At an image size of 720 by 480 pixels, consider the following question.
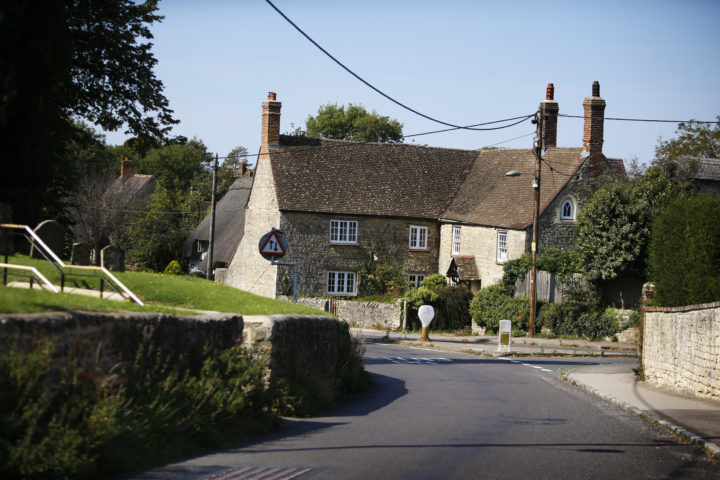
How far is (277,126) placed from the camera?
4316 cm

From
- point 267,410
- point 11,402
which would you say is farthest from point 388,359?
point 11,402

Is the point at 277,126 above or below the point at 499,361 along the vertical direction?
above

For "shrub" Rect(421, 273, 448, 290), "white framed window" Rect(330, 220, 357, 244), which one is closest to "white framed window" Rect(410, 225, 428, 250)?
"shrub" Rect(421, 273, 448, 290)

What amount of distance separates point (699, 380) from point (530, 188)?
2426cm

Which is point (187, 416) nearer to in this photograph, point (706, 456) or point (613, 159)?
point (706, 456)

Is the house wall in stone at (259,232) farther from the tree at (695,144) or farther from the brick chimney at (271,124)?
the tree at (695,144)

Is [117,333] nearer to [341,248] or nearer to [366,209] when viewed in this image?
[341,248]

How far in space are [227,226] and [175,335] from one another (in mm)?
45553

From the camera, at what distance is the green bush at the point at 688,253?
18.3m

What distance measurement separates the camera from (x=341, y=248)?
42.7 m

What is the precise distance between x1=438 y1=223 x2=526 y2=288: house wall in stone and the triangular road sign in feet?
64.5

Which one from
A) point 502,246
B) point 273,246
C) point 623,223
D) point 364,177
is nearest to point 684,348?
point 273,246

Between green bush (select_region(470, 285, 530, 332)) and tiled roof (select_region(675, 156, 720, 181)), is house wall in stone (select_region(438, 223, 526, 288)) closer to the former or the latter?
green bush (select_region(470, 285, 530, 332))

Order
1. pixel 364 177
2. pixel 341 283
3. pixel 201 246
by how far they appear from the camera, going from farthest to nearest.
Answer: pixel 201 246
pixel 364 177
pixel 341 283
